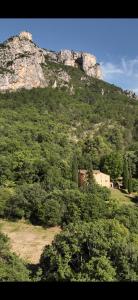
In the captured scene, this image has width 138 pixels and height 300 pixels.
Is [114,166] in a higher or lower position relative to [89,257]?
higher

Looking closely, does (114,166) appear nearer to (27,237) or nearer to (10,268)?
(27,237)

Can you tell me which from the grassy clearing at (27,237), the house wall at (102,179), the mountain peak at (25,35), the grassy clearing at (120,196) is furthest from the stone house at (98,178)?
the mountain peak at (25,35)

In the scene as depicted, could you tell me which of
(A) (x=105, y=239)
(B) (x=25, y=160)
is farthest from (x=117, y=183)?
(A) (x=105, y=239)

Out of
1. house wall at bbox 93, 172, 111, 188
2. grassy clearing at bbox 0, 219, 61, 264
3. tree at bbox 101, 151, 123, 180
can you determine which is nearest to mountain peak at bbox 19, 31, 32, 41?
tree at bbox 101, 151, 123, 180

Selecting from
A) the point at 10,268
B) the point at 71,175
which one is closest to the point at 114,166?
the point at 71,175

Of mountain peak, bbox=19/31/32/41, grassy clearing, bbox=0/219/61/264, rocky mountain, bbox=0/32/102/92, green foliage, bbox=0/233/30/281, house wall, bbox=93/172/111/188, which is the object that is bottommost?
grassy clearing, bbox=0/219/61/264

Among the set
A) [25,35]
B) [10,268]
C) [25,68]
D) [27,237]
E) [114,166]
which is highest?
[25,35]

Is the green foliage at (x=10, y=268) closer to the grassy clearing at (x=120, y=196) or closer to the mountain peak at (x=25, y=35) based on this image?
the grassy clearing at (x=120, y=196)

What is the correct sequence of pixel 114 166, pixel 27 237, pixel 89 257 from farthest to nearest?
pixel 114 166
pixel 27 237
pixel 89 257

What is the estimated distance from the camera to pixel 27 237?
2902 cm

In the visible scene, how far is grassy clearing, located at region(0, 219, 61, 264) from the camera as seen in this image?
85.0 feet

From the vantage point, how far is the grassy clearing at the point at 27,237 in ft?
85.0

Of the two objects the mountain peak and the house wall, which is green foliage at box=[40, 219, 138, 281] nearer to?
the house wall
